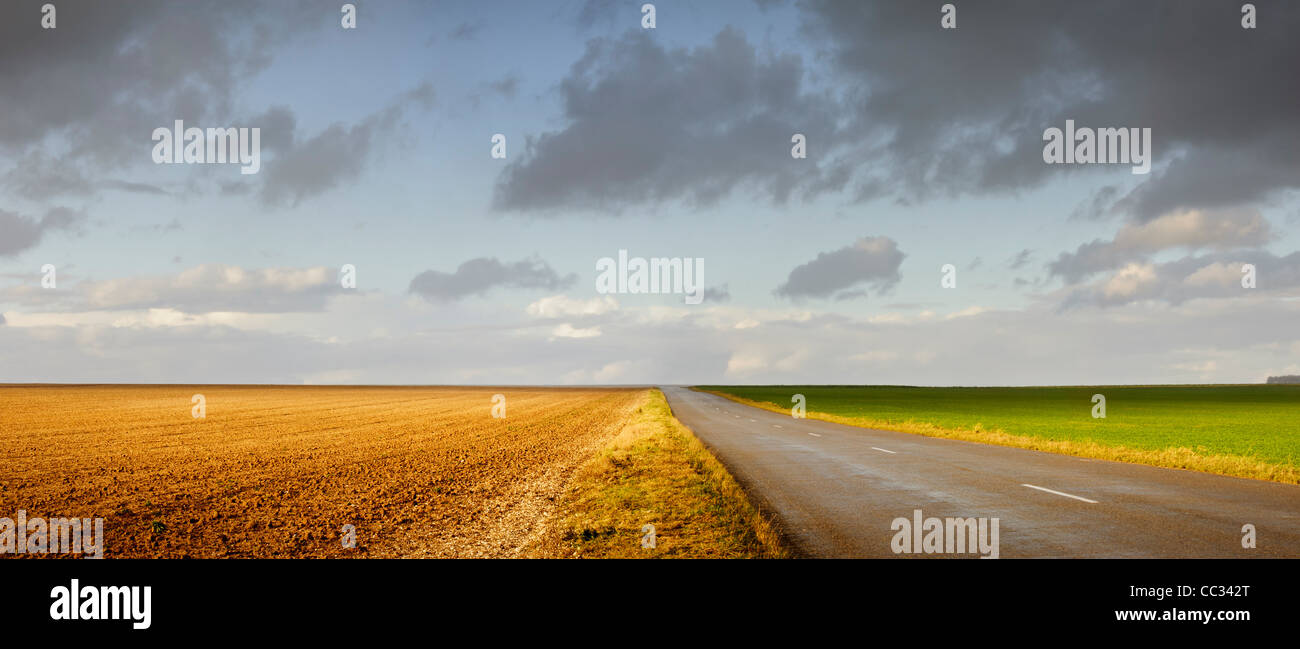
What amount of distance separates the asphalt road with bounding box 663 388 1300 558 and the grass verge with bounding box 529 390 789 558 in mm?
519

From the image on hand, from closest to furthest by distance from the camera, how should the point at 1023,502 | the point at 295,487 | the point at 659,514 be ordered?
the point at 659,514
the point at 1023,502
the point at 295,487

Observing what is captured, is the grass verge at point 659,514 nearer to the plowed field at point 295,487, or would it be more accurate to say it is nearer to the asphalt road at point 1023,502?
the asphalt road at point 1023,502

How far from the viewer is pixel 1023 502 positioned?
35.6 ft

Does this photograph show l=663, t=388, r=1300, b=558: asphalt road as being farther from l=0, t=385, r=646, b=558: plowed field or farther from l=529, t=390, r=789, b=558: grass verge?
l=0, t=385, r=646, b=558: plowed field

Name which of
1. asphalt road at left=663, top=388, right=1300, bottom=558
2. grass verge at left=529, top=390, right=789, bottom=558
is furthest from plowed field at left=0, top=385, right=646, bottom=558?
asphalt road at left=663, top=388, right=1300, bottom=558

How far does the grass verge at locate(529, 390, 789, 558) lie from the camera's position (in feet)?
27.1

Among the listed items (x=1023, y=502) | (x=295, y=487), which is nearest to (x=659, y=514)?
(x=1023, y=502)

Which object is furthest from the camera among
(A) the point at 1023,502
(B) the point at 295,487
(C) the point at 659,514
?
(B) the point at 295,487

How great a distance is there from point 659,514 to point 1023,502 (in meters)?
5.58

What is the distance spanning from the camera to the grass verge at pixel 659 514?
8.26m

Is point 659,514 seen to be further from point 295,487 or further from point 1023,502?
point 295,487

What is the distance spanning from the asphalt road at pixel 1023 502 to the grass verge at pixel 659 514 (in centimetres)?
52
